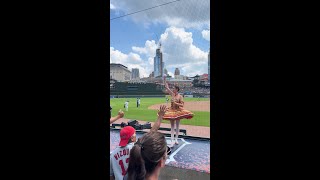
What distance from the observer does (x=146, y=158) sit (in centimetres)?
111

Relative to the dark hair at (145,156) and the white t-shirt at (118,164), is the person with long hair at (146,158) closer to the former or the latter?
the dark hair at (145,156)

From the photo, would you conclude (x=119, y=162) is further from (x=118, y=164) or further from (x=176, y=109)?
(x=176, y=109)

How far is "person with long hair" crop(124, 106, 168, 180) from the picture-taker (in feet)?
3.57

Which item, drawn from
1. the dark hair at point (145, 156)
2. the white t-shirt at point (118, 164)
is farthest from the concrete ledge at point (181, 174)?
the dark hair at point (145, 156)

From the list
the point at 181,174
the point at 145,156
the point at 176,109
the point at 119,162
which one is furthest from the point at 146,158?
the point at 176,109

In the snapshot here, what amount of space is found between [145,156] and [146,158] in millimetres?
13

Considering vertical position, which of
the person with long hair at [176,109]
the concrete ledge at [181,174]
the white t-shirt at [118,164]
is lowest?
the concrete ledge at [181,174]

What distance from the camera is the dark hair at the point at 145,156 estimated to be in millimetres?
1088
